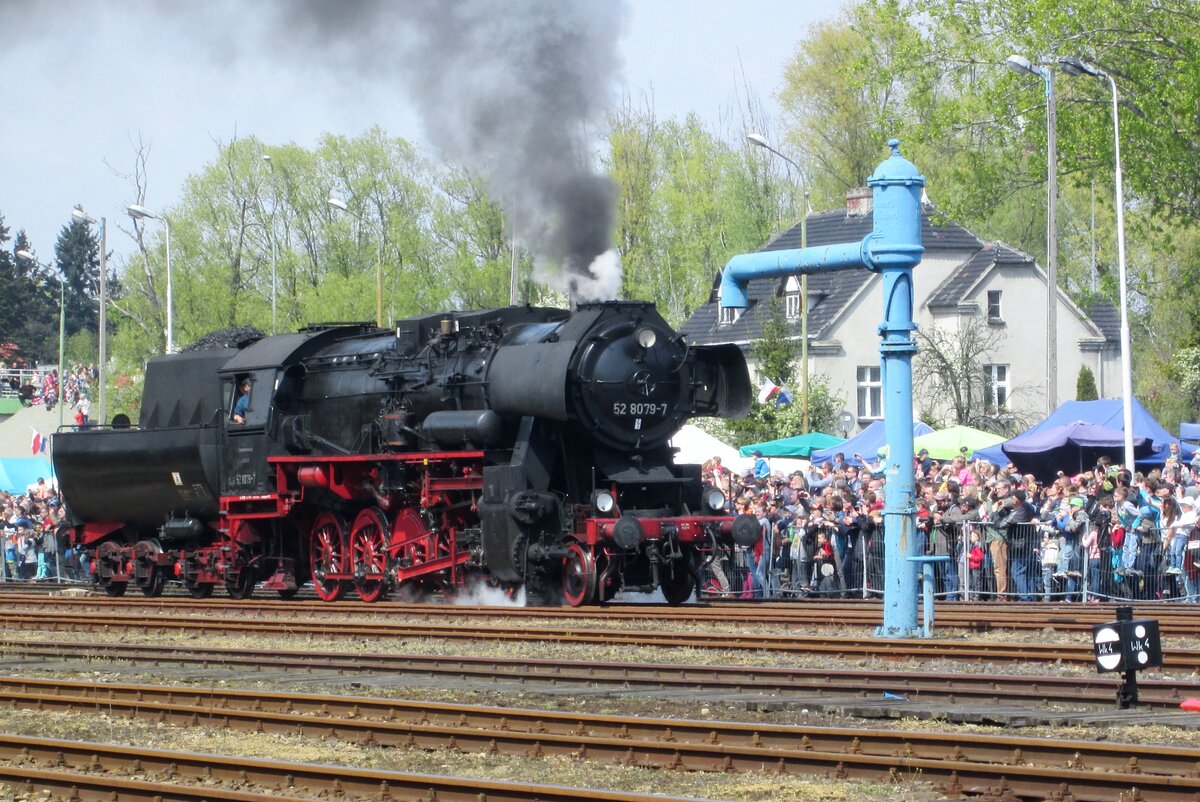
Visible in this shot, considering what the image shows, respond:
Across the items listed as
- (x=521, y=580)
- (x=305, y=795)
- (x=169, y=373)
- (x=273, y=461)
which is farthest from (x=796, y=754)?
(x=169, y=373)

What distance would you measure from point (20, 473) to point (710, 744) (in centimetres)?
3524

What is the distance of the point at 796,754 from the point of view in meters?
9.12

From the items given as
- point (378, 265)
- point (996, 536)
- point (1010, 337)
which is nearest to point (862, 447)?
point (996, 536)

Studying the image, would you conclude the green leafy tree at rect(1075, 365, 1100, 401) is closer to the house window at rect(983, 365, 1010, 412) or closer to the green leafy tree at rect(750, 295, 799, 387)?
the house window at rect(983, 365, 1010, 412)

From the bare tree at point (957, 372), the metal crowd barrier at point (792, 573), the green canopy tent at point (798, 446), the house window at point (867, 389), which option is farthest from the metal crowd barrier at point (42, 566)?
the house window at point (867, 389)

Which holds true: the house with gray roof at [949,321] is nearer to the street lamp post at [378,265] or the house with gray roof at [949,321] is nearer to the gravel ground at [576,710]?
the street lamp post at [378,265]

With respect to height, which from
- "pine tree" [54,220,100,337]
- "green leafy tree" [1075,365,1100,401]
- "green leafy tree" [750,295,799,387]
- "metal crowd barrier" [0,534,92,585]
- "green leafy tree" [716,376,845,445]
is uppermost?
"pine tree" [54,220,100,337]

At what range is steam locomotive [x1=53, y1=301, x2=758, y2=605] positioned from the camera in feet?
60.5

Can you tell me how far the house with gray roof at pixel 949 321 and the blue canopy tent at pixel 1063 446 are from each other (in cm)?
1997

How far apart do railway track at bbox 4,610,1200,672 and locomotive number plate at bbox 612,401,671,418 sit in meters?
2.99

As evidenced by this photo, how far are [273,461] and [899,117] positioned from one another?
18.6 m

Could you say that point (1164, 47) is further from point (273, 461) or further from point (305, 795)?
point (305, 795)

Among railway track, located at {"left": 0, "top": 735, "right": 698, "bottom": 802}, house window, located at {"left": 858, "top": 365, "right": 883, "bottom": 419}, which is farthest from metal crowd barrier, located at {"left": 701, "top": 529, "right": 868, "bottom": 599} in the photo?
house window, located at {"left": 858, "top": 365, "right": 883, "bottom": 419}

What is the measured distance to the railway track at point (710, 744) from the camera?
27.3 ft
